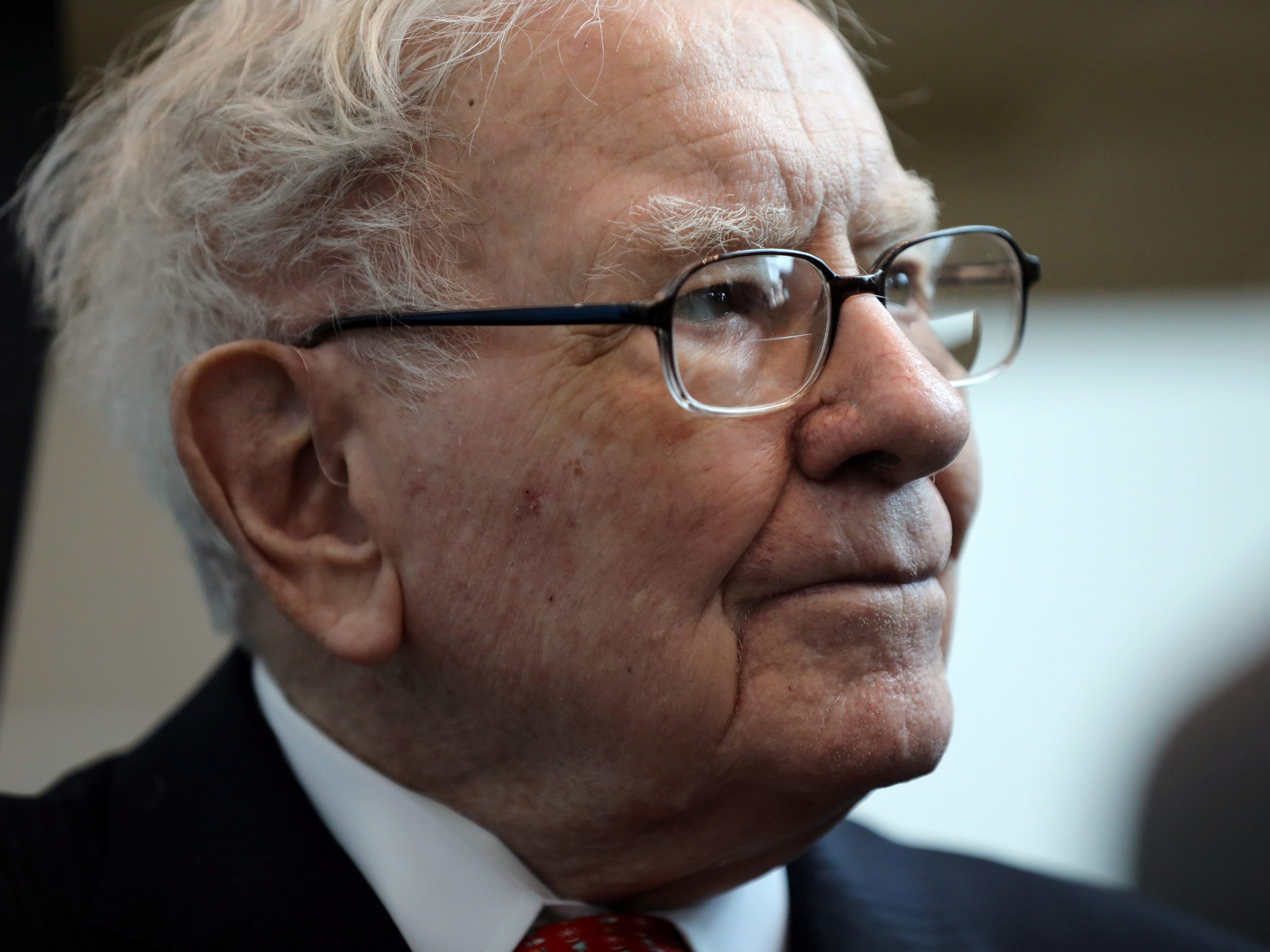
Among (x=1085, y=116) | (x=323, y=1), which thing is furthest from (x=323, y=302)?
(x=1085, y=116)

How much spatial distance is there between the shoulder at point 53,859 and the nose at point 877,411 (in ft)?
3.35

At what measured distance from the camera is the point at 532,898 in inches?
48.2

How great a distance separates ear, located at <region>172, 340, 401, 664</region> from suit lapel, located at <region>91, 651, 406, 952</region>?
25 cm

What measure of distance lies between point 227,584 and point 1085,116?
3.50 metres

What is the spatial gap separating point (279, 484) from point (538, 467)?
36cm

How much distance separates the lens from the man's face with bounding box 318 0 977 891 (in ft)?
3.48

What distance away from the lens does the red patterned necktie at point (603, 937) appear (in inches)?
46.4

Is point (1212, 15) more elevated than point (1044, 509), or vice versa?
point (1212, 15)

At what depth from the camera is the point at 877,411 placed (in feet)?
3.43

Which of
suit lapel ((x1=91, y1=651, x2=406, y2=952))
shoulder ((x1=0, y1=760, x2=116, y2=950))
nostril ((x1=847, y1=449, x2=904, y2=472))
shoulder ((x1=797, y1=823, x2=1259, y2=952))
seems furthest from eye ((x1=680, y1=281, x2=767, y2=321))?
shoulder ((x1=0, y1=760, x2=116, y2=950))

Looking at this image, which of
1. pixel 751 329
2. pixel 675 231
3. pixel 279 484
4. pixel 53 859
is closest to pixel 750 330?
pixel 751 329

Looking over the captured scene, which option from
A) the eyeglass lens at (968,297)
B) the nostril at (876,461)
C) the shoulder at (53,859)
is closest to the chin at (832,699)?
the nostril at (876,461)

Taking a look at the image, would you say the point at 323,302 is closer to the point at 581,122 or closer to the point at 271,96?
the point at 271,96

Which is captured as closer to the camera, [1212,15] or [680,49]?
[680,49]
